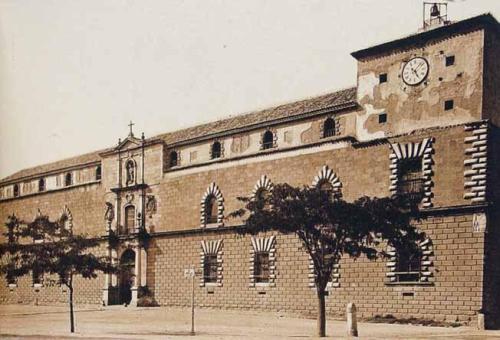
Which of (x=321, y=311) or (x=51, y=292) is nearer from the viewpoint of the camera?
(x=321, y=311)

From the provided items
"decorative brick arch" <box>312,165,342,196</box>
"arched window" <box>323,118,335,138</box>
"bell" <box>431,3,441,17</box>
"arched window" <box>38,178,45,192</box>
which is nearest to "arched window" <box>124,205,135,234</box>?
"arched window" <box>38,178,45,192</box>

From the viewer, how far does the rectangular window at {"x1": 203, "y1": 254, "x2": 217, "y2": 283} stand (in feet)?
97.3

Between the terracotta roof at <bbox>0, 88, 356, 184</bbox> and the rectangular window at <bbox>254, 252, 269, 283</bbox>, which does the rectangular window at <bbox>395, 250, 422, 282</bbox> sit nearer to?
the terracotta roof at <bbox>0, 88, 356, 184</bbox>

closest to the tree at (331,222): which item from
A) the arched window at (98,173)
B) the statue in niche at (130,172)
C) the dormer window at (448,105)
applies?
the dormer window at (448,105)

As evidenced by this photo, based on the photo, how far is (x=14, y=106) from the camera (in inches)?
627

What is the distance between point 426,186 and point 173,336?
10.3 meters

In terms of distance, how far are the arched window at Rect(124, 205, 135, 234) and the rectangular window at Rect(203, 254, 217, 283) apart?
6.06 metres

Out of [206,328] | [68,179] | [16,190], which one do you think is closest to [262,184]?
[206,328]

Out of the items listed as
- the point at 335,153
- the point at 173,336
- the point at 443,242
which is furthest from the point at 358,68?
the point at 173,336

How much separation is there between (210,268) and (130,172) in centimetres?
799

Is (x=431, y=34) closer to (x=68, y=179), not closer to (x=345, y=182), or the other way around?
(x=345, y=182)

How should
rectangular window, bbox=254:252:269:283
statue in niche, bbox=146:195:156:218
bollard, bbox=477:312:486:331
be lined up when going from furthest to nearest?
statue in niche, bbox=146:195:156:218
rectangular window, bbox=254:252:269:283
bollard, bbox=477:312:486:331

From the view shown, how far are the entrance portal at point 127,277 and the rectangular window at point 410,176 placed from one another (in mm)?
16248

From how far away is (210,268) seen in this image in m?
29.9
